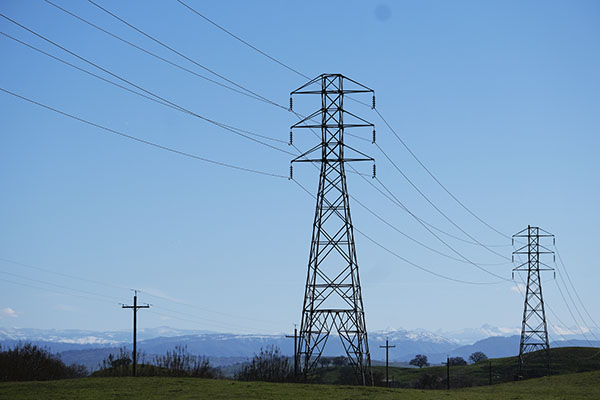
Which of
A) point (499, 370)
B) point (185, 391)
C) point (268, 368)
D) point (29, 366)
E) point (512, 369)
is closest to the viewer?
point (185, 391)

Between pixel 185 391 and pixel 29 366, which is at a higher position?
pixel 29 366

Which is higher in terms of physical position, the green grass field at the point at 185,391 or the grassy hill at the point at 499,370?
the green grass field at the point at 185,391

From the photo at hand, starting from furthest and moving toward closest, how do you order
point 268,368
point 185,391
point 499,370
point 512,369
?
point 499,370 → point 512,369 → point 268,368 → point 185,391

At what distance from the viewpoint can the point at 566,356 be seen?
157 meters

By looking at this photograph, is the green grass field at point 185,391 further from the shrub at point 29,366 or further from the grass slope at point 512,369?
the grass slope at point 512,369

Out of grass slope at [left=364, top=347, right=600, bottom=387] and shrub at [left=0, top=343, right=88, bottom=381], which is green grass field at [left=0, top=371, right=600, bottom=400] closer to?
shrub at [left=0, top=343, right=88, bottom=381]

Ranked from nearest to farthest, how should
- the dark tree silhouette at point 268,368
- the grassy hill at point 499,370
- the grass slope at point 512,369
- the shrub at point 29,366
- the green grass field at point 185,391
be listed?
the green grass field at point 185,391 → the dark tree silhouette at point 268,368 → the shrub at point 29,366 → the grassy hill at point 499,370 → the grass slope at point 512,369

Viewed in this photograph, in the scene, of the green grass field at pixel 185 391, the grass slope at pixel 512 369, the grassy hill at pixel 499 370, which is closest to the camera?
the green grass field at pixel 185 391

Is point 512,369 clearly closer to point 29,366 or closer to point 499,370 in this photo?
point 499,370

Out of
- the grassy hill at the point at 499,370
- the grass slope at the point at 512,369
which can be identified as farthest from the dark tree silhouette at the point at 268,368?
the grass slope at the point at 512,369

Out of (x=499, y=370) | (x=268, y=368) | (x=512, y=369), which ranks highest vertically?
(x=268, y=368)

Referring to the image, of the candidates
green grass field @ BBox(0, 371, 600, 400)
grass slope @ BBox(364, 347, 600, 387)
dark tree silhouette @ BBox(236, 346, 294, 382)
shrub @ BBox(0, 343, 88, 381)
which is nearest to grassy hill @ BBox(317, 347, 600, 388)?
grass slope @ BBox(364, 347, 600, 387)

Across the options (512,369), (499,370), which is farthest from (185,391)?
(499,370)

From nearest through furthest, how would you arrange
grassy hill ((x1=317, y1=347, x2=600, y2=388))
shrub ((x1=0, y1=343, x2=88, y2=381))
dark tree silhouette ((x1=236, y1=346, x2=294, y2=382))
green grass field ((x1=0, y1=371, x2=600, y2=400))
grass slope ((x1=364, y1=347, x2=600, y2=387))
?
green grass field ((x1=0, y1=371, x2=600, y2=400))
dark tree silhouette ((x1=236, y1=346, x2=294, y2=382))
shrub ((x1=0, y1=343, x2=88, y2=381))
grassy hill ((x1=317, y1=347, x2=600, y2=388))
grass slope ((x1=364, y1=347, x2=600, y2=387))
